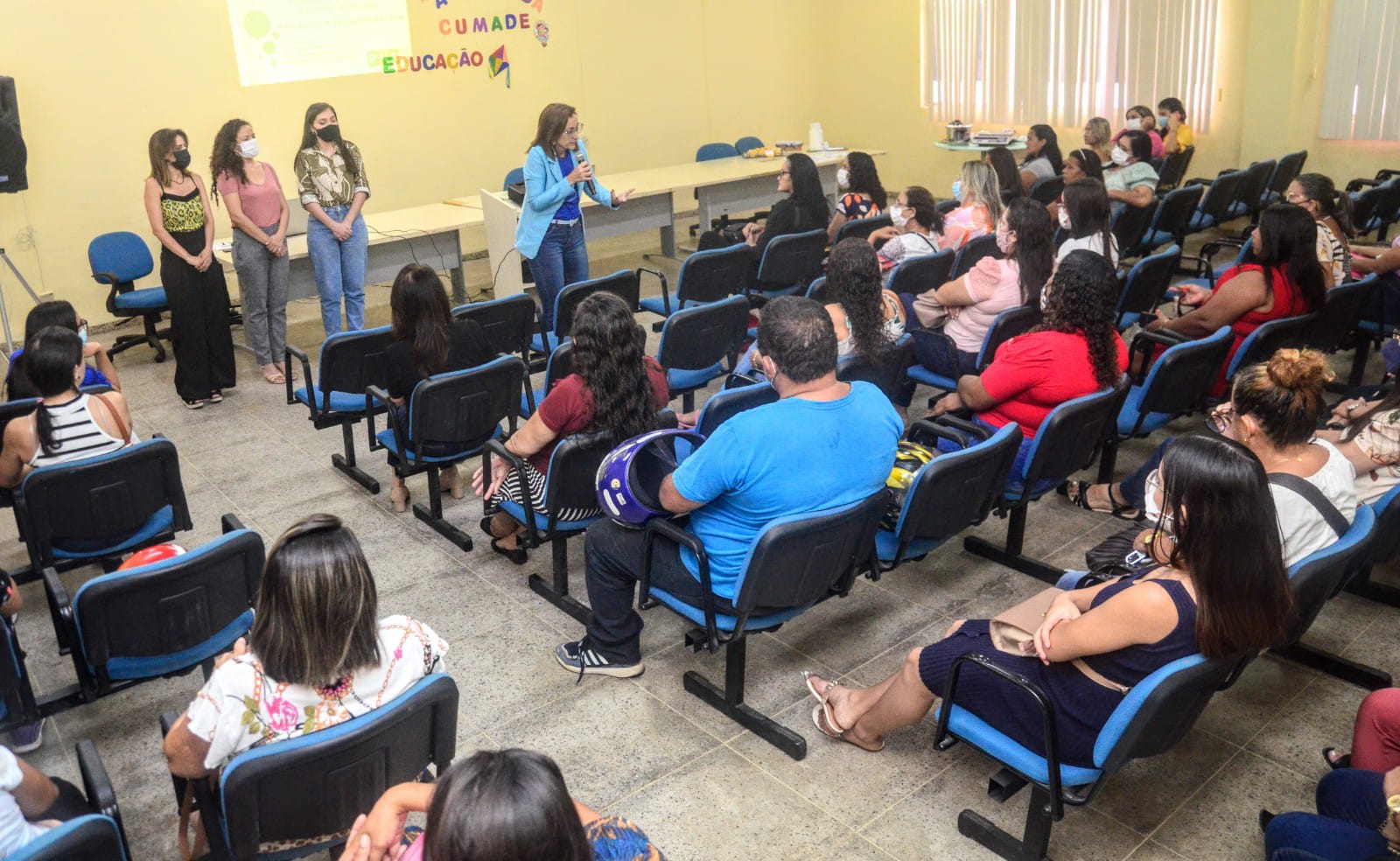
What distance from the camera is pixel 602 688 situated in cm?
342

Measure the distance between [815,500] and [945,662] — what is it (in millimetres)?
535

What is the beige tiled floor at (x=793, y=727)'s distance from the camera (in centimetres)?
278

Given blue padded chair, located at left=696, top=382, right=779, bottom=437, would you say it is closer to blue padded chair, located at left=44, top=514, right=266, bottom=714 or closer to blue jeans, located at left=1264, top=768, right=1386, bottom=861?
blue padded chair, located at left=44, top=514, right=266, bottom=714

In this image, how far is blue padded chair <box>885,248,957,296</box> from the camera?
220 inches

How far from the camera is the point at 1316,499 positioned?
2.74 metres

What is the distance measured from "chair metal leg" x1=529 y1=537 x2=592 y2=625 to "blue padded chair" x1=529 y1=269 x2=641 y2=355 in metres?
1.80

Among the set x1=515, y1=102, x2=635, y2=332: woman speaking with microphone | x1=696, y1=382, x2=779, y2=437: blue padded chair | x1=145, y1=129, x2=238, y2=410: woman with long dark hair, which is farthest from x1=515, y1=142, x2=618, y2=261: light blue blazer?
x1=696, y1=382, x2=779, y2=437: blue padded chair

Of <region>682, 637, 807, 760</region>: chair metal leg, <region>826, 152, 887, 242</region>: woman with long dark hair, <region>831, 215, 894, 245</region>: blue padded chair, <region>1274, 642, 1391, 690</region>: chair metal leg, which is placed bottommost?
<region>1274, 642, 1391, 690</region>: chair metal leg

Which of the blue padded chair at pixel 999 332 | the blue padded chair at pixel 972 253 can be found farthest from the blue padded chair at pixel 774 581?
the blue padded chair at pixel 972 253

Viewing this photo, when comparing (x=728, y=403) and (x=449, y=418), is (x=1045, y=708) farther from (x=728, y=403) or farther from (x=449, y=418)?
(x=449, y=418)

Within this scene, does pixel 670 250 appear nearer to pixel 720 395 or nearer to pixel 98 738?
pixel 720 395

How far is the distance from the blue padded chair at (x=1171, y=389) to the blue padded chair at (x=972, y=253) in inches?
60.5

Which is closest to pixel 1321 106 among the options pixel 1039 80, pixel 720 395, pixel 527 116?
pixel 1039 80

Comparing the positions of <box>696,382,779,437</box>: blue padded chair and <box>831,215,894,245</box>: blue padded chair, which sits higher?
<box>831,215,894,245</box>: blue padded chair
